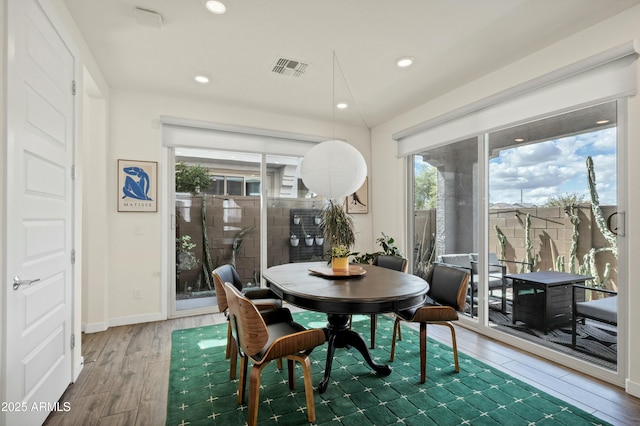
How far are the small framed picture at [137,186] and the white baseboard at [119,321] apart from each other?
1.21 metres

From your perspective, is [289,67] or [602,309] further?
[289,67]

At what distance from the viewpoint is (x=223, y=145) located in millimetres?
4152

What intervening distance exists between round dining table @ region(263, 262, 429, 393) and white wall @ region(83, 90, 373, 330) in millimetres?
1846

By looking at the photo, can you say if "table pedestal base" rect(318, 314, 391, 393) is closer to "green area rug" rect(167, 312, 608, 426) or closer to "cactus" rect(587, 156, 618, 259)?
"green area rug" rect(167, 312, 608, 426)

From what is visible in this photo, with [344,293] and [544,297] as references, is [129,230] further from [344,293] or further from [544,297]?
[544,297]

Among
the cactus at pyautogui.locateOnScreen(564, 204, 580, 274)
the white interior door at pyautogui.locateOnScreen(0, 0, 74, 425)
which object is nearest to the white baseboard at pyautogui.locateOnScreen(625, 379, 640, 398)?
the cactus at pyautogui.locateOnScreen(564, 204, 580, 274)

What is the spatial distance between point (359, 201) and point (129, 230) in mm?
3106

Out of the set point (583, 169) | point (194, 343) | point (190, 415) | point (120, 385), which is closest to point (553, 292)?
point (583, 169)

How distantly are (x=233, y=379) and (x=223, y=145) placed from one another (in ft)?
9.27

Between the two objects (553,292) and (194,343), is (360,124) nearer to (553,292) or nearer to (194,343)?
(553,292)

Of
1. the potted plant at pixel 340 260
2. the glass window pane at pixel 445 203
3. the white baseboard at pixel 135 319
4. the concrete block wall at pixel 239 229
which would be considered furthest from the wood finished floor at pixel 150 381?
the potted plant at pixel 340 260

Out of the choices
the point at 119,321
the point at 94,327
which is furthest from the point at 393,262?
the point at 94,327

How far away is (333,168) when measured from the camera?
265cm

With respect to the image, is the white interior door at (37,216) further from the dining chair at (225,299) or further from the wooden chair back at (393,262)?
the wooden chair back at (393,262)
